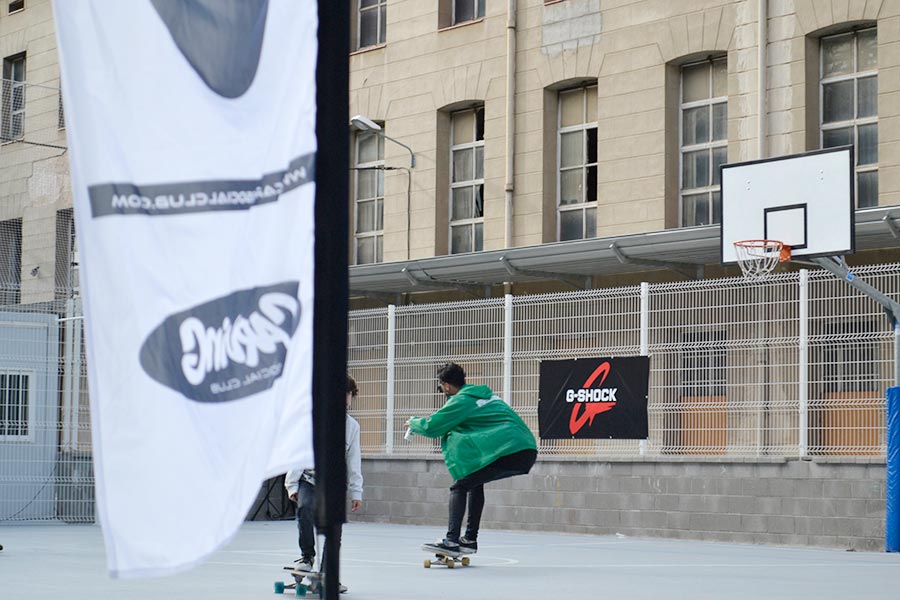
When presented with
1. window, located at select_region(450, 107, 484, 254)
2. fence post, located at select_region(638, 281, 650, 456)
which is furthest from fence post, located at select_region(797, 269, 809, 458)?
window, located at select_region(450, 107, 484, 254)

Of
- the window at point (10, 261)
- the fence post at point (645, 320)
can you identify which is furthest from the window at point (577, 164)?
the window at point (10, 261)

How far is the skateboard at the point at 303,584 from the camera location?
11002 millimetres

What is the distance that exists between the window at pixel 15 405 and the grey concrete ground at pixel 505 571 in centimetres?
219

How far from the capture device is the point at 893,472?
16828 mm

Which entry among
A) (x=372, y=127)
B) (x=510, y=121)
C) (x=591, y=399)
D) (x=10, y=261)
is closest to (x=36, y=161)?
(x=10, y=261)

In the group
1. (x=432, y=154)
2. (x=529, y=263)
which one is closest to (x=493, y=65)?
(x=432, y=154)

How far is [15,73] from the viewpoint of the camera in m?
36.5

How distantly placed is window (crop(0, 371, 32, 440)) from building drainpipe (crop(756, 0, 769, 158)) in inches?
427

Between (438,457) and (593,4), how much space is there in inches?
307

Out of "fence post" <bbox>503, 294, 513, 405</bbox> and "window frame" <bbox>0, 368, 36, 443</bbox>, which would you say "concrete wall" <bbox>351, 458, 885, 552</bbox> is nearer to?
"fence post" <bbox>503, 294, 513, 405</bbox>

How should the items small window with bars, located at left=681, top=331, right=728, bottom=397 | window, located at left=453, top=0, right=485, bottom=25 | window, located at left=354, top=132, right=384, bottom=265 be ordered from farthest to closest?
window, located at left=354, top=132, right=384, bottom=265, window, located at left=453, top=0, right=485, bottom=25, small window with bars, located at left=681, top=331, right=728, bottom=397

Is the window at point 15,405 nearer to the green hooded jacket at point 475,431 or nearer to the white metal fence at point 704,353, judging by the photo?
the white metal fence at point 704,353

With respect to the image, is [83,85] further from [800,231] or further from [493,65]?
[493,65]

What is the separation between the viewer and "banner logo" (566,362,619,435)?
2014 centimetres
